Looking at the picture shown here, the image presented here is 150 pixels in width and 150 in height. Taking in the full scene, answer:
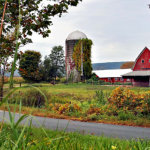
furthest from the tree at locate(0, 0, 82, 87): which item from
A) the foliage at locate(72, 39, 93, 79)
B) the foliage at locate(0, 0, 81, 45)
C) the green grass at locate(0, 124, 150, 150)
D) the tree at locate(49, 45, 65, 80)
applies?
the tree at locate(49, 45, 65, 80)

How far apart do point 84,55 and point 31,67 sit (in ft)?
42.0

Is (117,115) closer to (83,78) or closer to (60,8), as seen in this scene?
(60,8)

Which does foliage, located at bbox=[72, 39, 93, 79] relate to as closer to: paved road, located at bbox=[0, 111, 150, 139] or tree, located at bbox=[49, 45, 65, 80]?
tree, located at bbox=[49, 45, 65, 80]

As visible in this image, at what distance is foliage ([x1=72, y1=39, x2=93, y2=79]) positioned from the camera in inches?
1700

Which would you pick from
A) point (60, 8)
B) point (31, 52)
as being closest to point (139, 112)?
point (60, 8)

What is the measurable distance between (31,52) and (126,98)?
40.2 meters

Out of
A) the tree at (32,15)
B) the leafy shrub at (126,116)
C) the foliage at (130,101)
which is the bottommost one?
the leafy shrub at (126,116)

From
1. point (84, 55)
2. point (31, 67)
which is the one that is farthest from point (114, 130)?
point (31, 67)

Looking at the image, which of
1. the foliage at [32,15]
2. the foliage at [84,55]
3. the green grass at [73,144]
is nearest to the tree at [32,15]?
the foliage at [32,15]

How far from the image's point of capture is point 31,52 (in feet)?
160

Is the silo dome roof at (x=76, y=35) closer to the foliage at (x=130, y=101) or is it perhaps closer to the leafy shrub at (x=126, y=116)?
the foliage at (x=130, y=101)

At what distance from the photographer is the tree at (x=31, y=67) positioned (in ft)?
147

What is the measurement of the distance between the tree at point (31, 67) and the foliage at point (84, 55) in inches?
366

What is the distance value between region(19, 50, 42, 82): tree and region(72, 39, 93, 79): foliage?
9.29 m
